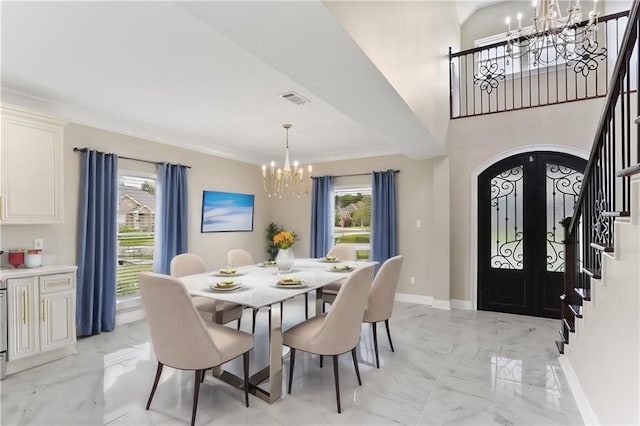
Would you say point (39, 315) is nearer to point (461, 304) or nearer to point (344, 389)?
point (344, 389)

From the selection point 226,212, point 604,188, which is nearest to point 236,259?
point 226,212

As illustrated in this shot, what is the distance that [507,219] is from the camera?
4.68 m

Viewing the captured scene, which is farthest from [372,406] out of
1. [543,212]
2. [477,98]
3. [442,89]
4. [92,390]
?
[477,98]

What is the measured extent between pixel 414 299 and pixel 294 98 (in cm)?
369

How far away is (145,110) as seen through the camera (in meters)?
3.88

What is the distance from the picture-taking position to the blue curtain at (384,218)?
17.9 ft

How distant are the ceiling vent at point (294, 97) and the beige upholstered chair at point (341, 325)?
197 cm

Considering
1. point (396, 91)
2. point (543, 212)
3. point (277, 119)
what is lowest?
point (543, 212)

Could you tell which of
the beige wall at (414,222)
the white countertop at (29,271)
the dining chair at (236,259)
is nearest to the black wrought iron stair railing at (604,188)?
the beige wall at (414,222)

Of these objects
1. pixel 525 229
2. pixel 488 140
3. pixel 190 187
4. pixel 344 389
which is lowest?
pixel 344 389

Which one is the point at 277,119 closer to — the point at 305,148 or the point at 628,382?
the point at 305,148

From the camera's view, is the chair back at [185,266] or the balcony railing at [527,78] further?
the balcony railing at [527,78]

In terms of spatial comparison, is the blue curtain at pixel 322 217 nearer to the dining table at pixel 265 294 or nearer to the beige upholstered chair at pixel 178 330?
the dining table at pixel 265 294

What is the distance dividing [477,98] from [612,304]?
454 centimetres
